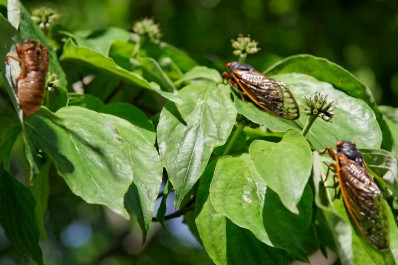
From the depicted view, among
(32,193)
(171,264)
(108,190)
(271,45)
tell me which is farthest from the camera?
(171,264)

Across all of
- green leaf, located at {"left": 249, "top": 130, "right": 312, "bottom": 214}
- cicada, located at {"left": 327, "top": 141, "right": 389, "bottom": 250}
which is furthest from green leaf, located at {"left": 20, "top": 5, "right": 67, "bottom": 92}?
cicada, located at {"left": 327, "top": 141, "right": 389, "bottom": 250}

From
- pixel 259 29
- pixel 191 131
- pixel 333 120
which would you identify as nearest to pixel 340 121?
pixel 333 120

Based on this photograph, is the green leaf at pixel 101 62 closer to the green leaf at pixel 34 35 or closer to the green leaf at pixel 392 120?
the green leaf at pixel 34 35

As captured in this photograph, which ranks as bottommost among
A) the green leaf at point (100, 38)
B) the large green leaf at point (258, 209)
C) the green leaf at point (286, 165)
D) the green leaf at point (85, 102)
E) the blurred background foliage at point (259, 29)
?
the blurred background foliage at point (259, 29)


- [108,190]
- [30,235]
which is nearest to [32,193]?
[30,235]

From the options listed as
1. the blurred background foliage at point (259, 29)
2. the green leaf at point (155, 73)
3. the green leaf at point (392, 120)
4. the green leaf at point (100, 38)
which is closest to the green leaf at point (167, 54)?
the green leaf at point (100, 38)

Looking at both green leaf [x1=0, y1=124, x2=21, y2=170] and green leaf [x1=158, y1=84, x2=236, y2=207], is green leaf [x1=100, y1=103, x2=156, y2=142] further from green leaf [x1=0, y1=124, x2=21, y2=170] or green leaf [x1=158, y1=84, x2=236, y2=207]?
green leaf [x1=0, y1=124, x2=21, y2=170]

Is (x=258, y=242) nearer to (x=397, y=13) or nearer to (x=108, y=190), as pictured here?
(x=108, y=190)
